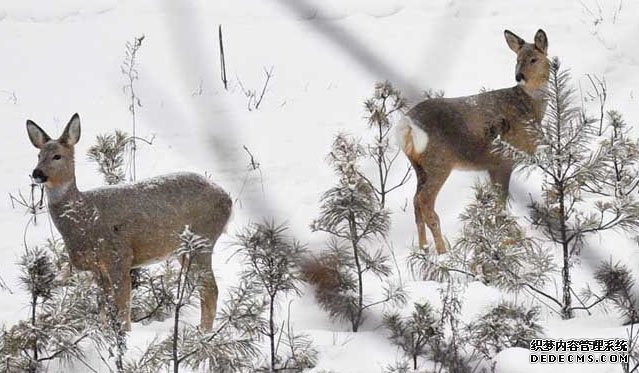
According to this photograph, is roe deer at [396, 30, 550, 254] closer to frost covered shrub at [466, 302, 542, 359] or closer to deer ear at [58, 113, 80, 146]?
deer ear at [58, 113, 80, 146]

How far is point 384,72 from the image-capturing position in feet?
4.51

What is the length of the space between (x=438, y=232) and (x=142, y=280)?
230 cm

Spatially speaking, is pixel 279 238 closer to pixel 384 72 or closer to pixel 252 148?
pixel 384 72

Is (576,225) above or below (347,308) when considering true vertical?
above

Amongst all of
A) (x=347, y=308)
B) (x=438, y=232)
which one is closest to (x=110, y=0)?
(x=347, y=308)

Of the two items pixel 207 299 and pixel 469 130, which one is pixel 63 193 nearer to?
pixel 207 299

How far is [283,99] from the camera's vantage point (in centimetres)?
1170

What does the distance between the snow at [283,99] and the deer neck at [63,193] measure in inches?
26.6

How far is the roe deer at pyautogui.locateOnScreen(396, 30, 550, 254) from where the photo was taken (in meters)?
8.34

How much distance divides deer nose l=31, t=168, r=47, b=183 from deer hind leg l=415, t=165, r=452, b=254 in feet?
9.69

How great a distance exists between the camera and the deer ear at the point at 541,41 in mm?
8750

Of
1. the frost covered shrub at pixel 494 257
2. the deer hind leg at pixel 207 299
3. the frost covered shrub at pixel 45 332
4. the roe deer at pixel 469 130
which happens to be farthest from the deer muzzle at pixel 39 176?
the roe deer at pixel 469 130

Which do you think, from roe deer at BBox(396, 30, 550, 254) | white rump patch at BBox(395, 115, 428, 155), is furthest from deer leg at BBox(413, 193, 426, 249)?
white rump patch at BBox(395, 115, 428, 155)

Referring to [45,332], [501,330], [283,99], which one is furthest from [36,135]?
[283,99]
